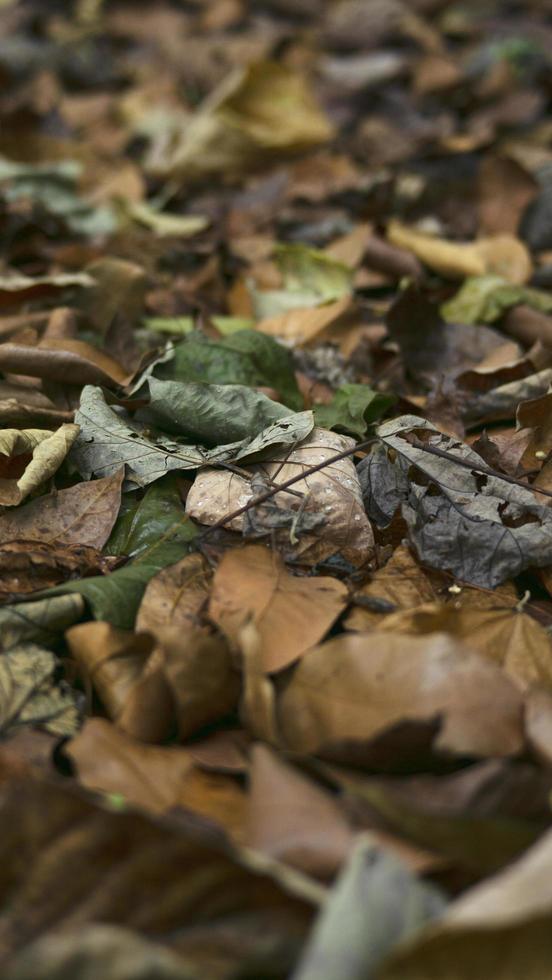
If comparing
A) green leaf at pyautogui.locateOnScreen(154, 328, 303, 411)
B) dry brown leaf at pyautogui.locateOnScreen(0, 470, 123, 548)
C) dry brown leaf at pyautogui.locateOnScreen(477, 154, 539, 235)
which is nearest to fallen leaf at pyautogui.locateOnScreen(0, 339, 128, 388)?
green leaf at pyautogui.locateOnScreen(154, 328, 303, 411)

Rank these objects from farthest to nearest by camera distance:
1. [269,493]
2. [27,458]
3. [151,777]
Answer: [27,458] < [269,493] < [151,777]

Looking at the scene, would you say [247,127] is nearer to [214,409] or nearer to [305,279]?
[305,279]

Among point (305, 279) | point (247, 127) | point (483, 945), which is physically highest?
point (483, 945)

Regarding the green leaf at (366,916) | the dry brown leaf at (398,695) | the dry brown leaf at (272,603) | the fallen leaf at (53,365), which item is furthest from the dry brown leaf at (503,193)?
the green leaf at (366,916)

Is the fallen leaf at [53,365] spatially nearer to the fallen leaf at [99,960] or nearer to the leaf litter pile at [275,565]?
the leaf litter pile at [275,565]

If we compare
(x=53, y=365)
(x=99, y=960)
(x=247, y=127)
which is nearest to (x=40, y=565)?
(x=53, y=365)

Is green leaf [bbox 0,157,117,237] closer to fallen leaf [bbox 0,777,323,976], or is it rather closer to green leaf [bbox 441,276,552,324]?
green leaf [bbox 441,276,552,324]
